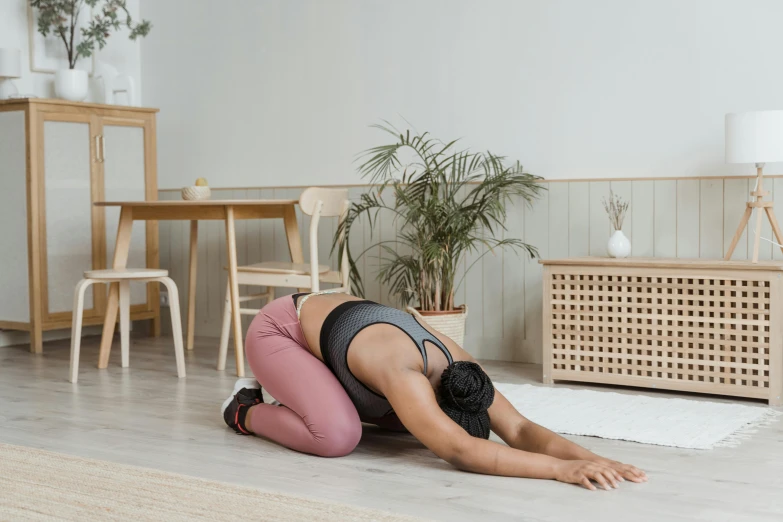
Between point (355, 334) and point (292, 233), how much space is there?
2.15 meters

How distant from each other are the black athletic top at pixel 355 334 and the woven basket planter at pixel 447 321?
4.77 ft

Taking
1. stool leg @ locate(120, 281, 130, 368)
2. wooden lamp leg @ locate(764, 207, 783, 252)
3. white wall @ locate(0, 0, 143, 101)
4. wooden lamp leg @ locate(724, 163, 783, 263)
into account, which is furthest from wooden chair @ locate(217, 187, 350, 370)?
white wall @ locate(0, 0, 143, 101)

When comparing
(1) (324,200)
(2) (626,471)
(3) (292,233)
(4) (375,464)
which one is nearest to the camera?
(2) (626,471)

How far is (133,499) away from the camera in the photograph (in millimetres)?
2340

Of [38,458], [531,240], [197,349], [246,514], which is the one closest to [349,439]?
[246,514]

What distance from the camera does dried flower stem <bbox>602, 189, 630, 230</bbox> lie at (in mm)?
4234

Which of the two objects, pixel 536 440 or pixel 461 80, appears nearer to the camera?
pixel 536 440

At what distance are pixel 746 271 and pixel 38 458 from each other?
257cm

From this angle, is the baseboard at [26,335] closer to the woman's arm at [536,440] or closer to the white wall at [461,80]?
the white wall at [461,80]

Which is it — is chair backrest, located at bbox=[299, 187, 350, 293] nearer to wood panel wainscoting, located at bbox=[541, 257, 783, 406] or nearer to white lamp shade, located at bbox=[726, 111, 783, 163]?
wood panel wainscoting, located at bbox=[541, 257, 783, 406]

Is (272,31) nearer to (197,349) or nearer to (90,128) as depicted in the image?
(90,128)

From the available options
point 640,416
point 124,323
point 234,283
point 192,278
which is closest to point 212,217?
point 234,283

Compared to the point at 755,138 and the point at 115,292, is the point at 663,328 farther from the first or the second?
the point at 115,292

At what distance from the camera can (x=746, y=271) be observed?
3658mm
